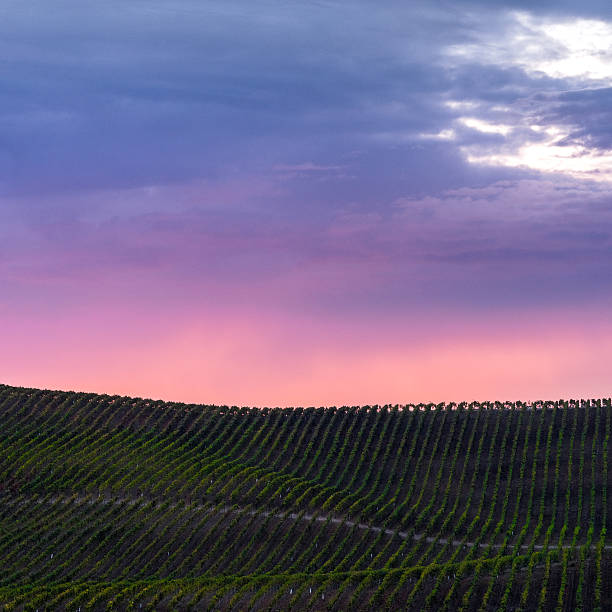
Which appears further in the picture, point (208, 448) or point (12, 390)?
point (12, 390)

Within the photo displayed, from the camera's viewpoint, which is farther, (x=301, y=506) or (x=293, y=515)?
(x=301, y=506)

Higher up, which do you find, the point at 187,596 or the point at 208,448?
the point at 187,596

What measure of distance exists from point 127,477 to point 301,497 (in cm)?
1533

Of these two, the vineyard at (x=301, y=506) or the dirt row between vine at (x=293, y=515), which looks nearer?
the vineyard at (x=301, y=506)

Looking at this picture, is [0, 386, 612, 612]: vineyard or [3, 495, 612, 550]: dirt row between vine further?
[3, 495, 612, 550]: dirt row between vine

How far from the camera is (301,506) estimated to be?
218 feet

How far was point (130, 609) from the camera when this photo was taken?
5019 centimetres

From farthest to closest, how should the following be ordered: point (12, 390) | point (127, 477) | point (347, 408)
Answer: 1. point (12, 390)
2. point (347, 408)
3. point (127, 477)

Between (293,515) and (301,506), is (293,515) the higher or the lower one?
the higher one

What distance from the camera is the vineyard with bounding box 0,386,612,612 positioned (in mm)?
51031

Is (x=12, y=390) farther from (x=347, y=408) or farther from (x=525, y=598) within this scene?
(x=525, y=598)

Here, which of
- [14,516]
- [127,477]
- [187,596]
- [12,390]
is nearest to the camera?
[187,596]

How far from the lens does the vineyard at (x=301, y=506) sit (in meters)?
51.0

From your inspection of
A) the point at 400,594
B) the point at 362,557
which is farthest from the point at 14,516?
the point at 400,594
